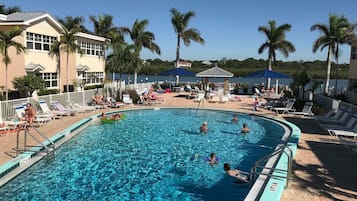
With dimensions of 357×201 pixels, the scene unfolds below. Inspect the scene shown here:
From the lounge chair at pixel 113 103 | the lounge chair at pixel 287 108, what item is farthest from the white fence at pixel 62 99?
the lounge chair at pixel 287 108

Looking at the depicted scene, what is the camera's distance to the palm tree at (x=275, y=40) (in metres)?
33.2

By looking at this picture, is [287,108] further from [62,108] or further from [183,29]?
[183,29]

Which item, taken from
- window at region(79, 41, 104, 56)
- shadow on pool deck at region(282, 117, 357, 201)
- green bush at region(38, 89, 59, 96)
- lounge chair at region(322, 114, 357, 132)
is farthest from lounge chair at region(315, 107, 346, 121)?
window at region(79, 41, 104, 56)

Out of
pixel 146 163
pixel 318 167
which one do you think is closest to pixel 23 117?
pixel 146 163

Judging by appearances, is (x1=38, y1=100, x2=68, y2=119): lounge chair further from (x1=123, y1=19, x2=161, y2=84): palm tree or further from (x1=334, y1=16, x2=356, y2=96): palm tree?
(x1=334, y1=16, x2=356, y2=96): palm tree

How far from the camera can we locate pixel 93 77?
97.3ft

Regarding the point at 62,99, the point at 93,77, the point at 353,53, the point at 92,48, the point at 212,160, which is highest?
the point at 92,48

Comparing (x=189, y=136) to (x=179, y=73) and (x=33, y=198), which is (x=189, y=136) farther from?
(x=179, y=73)

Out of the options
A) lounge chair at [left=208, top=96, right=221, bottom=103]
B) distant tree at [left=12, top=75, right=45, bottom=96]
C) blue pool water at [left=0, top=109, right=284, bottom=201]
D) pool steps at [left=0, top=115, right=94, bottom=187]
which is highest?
distant tree at [left=12, top=75, right=45, bottom=96]

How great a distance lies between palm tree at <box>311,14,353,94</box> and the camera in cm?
2752

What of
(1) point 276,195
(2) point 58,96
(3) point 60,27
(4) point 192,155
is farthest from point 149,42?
(1) point 276,195

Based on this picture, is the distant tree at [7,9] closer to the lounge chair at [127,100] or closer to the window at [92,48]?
the window at [92,48]

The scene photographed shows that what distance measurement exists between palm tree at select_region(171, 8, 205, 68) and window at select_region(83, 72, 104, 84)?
1021 centimetres

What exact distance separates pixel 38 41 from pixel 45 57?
1.27 metres
